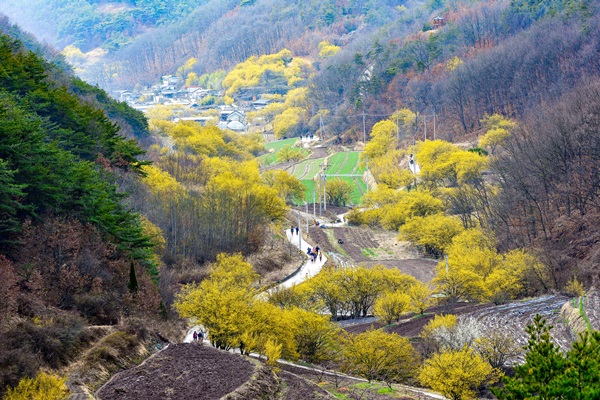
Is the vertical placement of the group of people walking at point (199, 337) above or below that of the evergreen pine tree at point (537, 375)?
below

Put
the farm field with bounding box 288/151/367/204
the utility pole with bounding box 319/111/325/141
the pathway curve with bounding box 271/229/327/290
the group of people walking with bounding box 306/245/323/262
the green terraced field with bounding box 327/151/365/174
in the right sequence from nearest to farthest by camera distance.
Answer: the pathway curve with bounding box 271/229/327/290 → the group of people walking with bounding box 306/245/323/262 → the farm field with bounding box 288/151/367/204 → the green terraced field with bounding box 327/151/365/174 → the utility pole with bounding box 319/111/325/141

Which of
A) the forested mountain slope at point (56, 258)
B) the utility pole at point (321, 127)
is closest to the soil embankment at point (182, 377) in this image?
the forested mountain slope at point (56, 258)

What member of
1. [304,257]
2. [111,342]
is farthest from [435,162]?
[111,342]

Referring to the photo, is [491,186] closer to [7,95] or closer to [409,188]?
[409,188]

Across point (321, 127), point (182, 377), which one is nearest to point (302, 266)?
point (182, 377)

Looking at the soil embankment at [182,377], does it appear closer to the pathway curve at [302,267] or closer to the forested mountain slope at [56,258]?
the forested mountain slope at [56,258]

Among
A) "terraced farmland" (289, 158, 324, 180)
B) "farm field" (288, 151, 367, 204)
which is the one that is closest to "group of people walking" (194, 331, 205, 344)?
"farm field" (288, 151, 367, 204)

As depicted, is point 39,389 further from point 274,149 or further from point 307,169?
point 274,149

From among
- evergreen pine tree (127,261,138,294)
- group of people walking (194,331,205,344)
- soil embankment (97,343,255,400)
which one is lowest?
group of people walking (194,331,205,344)

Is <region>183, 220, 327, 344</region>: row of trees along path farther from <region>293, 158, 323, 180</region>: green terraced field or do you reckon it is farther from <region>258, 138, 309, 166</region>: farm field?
<region>258, 138, 309, 166</region>: farm field

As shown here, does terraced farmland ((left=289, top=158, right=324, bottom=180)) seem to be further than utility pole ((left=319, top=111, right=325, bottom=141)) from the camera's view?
No

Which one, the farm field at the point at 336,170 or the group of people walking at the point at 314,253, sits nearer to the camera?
the group of people walking at the point at 314,253
